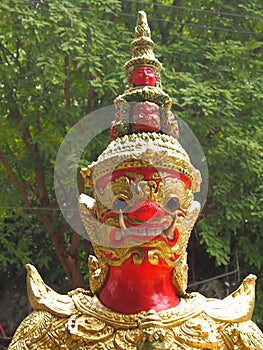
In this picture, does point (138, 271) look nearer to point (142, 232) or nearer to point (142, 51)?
point (142, 232)

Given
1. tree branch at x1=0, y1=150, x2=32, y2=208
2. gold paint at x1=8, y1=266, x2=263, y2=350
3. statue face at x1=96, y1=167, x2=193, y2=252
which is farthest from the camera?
tree branch at x1=0, y1=150, x2=32, y2=208

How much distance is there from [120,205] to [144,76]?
0.60 meters

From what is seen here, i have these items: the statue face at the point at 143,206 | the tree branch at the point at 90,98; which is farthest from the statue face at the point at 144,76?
the tree branch at the point at 90,98

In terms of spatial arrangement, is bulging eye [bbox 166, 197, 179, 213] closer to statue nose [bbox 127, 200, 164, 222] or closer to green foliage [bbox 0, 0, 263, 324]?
statue nose [bbox 127, 200, 164, 222]

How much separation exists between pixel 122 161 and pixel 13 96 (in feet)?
12.3

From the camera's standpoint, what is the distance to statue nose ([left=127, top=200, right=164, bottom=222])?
2053 millimetres

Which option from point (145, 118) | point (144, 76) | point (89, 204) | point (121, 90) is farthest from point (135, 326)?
point (121, 90)

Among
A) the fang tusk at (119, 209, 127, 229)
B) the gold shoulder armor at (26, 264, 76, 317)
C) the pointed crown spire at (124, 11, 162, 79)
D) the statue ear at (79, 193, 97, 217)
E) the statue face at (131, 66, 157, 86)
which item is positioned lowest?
the gold shoulder armor at (26, 264, 76, 317)

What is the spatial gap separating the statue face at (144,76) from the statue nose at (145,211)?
573mm

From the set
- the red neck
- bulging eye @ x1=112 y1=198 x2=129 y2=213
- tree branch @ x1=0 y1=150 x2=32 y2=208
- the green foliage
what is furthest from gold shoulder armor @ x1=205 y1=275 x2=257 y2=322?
tree branch @ x1=0 y1=150 x2=32 y2=208

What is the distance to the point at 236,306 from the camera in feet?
7.21

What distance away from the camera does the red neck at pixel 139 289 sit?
2080 mm

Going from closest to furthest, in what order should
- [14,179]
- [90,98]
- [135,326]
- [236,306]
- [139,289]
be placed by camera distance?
1. [135,326]
2. [139,289]
3. [236,306]
4. [14,179]
5. [90,98]

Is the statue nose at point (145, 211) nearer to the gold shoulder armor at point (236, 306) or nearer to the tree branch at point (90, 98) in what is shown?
the gold shoulder armor at point (236, 306)
